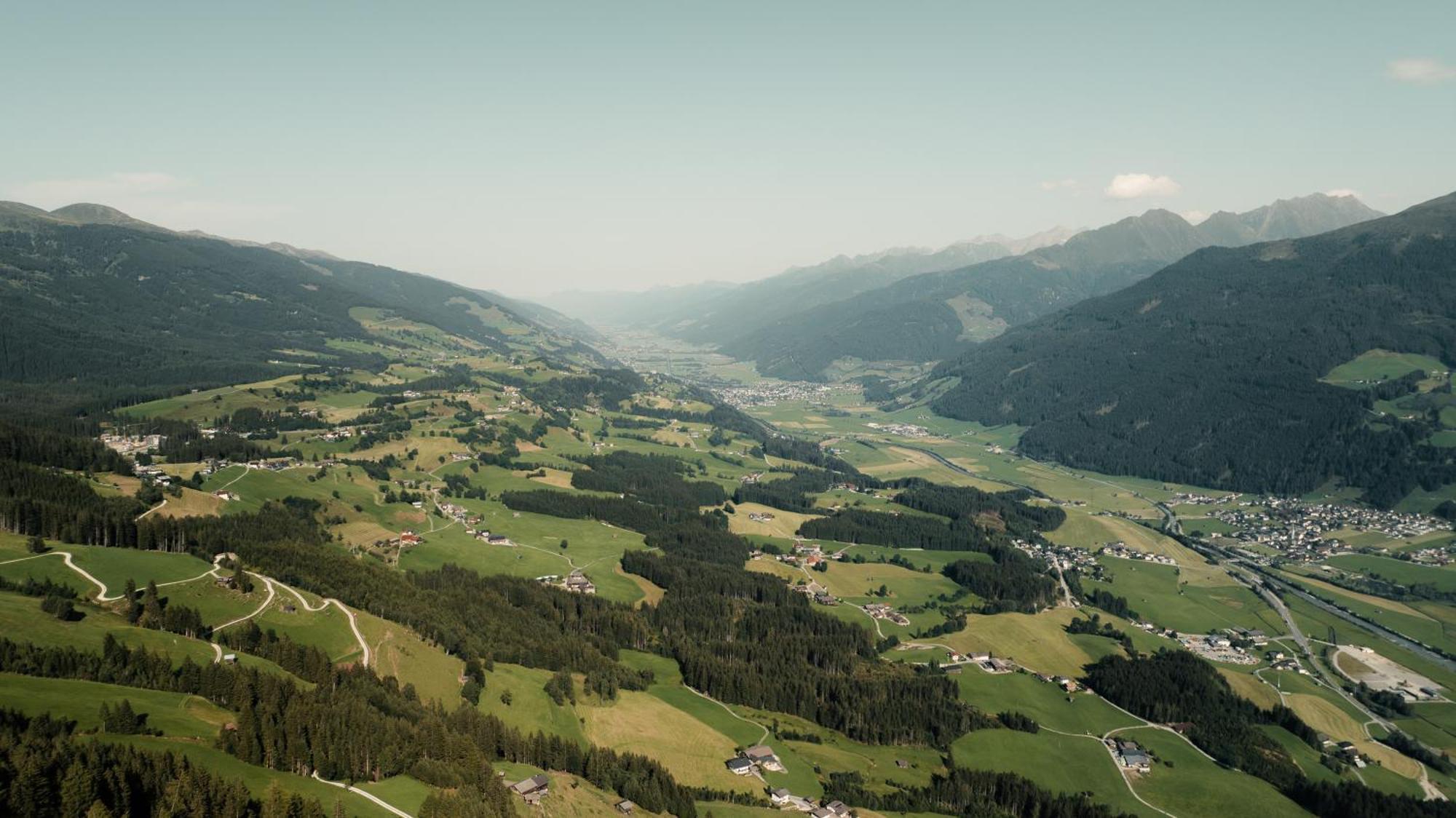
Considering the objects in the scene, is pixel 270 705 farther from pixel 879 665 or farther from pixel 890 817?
pixel 879 665

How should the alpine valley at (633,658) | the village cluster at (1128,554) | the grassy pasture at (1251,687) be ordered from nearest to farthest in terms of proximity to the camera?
the alpine valley at (633,658) < the grassy pasture at (1251,687) < the village cluster at (1128,554)

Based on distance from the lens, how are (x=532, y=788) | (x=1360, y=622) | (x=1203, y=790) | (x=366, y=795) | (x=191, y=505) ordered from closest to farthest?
(x=366, y=795) < (x=532, y=788) < (x=1203, y=790) < (x=191, y=505) < (x=1360, y=622)

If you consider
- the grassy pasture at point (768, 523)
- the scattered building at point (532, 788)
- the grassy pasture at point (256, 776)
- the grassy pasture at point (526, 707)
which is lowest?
the grassy pasture at point (768, 523)

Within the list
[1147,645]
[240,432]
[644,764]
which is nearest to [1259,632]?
[1147,645]

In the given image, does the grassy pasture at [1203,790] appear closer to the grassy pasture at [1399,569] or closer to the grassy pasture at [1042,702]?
the grassy pasture at [1042,702]

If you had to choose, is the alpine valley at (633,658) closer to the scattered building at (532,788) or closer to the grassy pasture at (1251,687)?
the scattered building at (532,788)

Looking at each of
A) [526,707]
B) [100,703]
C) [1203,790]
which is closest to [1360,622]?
[1203,790]

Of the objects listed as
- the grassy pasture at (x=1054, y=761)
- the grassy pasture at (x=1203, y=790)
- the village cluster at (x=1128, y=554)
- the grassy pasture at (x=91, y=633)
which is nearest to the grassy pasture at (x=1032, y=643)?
the grassy pasture at (x=1054, y=761)

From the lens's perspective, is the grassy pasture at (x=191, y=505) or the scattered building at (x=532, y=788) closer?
the scattered building at (x=532, y=788)

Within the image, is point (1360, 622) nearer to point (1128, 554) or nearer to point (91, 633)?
point (1128, 554)

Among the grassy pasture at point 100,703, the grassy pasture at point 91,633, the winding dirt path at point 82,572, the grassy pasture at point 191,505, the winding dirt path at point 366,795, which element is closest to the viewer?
the grassy pasture at point 100,703

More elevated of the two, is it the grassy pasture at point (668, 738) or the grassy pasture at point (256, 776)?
the grassy pasture at point (256, 776)
